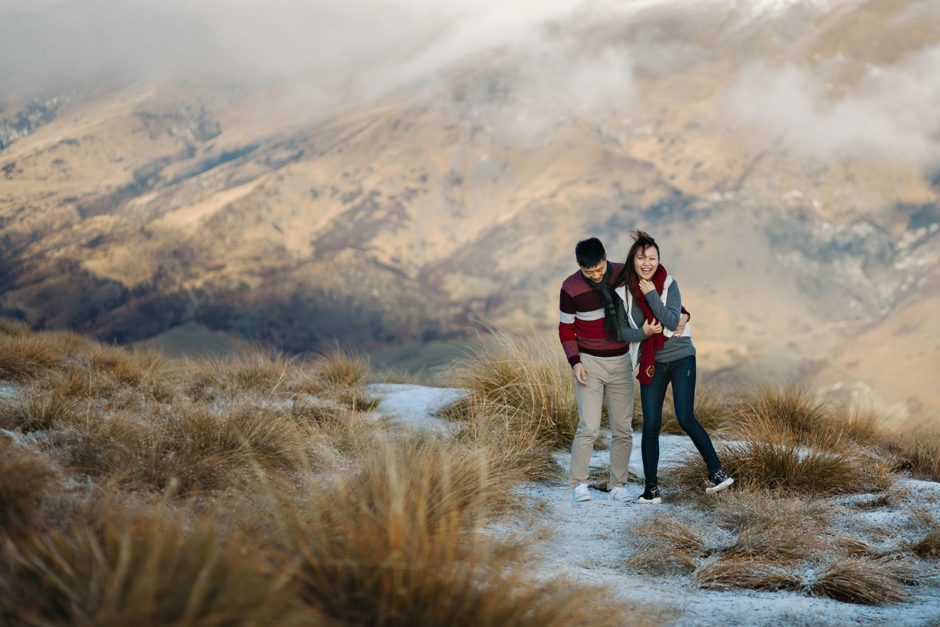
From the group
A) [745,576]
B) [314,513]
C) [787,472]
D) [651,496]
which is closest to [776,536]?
[745,576]

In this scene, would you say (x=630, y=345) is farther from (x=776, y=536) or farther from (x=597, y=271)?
(x=776, y=536)

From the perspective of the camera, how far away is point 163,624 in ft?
4.83

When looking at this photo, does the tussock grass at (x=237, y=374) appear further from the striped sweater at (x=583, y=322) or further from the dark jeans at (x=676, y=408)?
the dark jeans at (x=676, y=408)

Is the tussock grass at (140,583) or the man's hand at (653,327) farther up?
the man's hand at (653,327)

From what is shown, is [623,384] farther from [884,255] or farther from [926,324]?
[884,255]

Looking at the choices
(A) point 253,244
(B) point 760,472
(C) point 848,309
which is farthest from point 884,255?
(B) point 760,472

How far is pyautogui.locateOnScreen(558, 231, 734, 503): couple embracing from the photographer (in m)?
4.14

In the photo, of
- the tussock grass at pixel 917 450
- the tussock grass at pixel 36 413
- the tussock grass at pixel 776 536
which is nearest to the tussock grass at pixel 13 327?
the tussock grass at pixel 36 413

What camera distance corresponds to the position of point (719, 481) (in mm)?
4191

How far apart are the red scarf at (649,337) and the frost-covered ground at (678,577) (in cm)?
92

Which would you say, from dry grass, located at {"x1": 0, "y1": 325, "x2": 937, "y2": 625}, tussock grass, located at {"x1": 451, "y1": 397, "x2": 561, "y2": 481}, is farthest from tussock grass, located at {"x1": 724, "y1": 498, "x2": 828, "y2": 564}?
tussock grass, located at {"x1": 451, "y1": 397, "x2": 561, "y2": 481}

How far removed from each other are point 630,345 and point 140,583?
3551 millimetres

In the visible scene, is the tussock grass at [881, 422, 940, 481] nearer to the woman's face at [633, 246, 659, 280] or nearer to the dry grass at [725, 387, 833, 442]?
the dry grass at [725, 387, 833, 442]

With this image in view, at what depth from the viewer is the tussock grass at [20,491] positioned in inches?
80.0
